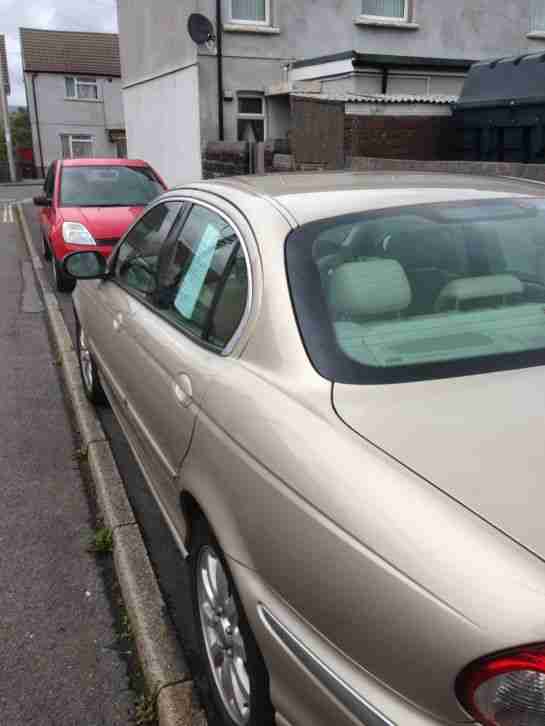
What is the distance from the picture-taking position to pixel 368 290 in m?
2.17

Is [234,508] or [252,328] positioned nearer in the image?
[234,508]

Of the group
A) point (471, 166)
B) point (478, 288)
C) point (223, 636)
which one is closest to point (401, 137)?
point (471, 166)

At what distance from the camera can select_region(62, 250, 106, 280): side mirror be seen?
3.96m

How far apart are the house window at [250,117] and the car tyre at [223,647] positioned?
13.2 meters

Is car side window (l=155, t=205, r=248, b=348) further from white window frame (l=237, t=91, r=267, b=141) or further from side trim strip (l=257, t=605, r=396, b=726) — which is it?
white window frame (l=237, t=91, r=267, b=141)

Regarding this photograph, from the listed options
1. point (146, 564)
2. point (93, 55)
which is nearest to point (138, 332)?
point (146, 564)

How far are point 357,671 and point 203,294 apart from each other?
151 centimetres

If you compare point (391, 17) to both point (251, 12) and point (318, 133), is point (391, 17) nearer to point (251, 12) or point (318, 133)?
point (251, 12)

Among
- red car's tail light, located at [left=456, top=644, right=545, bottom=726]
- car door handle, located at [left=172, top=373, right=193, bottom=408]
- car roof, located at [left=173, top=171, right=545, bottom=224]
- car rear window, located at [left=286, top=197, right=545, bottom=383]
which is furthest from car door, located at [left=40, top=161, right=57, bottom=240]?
red car's tail light, located at [left=456, top=644, right=545, bottom=726]

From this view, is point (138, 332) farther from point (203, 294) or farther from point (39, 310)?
point (39, 310)

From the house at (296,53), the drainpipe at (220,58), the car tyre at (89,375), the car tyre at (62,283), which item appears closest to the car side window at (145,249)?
the car tyre at (89,375)

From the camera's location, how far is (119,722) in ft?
7.78

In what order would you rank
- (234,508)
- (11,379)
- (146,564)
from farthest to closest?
(11,379) → (146,564) → (234,508)

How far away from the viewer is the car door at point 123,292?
3334 millimetres
